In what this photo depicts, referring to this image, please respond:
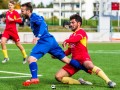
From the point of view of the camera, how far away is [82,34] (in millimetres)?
9312

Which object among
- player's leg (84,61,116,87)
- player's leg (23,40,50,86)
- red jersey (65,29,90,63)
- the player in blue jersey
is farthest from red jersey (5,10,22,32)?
player's leg (84,61,116,87)

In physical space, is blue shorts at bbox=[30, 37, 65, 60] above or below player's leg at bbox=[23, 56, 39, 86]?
above

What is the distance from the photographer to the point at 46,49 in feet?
31.0

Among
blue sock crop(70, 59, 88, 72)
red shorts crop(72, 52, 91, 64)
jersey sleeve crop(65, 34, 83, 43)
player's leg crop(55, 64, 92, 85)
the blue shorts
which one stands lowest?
player's leg crop(55, 64, 92, 85)

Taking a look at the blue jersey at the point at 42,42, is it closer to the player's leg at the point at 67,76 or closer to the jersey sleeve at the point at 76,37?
the player's leg at the point at 67,76

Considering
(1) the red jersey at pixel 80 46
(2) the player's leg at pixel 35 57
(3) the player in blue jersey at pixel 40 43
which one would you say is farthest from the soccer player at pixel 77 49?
(2) the player's leg at pixel 35 57

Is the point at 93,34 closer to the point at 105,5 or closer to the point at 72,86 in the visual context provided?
the point at 105,5

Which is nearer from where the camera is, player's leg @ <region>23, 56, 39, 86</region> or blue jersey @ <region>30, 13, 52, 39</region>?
player's leg @ <region>23, 56, 39, 86</region>

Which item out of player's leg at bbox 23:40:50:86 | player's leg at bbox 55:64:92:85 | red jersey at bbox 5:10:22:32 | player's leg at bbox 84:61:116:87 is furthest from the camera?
red jersey at bbox 5:10:22:32

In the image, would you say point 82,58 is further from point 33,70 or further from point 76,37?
point 33,70

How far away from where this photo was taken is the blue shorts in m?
9.36

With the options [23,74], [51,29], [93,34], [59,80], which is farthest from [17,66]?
[51,29]

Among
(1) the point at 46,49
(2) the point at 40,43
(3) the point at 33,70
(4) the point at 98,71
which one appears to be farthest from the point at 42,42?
(4) the point at 98,71

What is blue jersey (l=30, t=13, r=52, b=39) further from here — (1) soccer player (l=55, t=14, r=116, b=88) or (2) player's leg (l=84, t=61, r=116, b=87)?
(2) player's leg (l=84, t=61, r=116, b=87)
